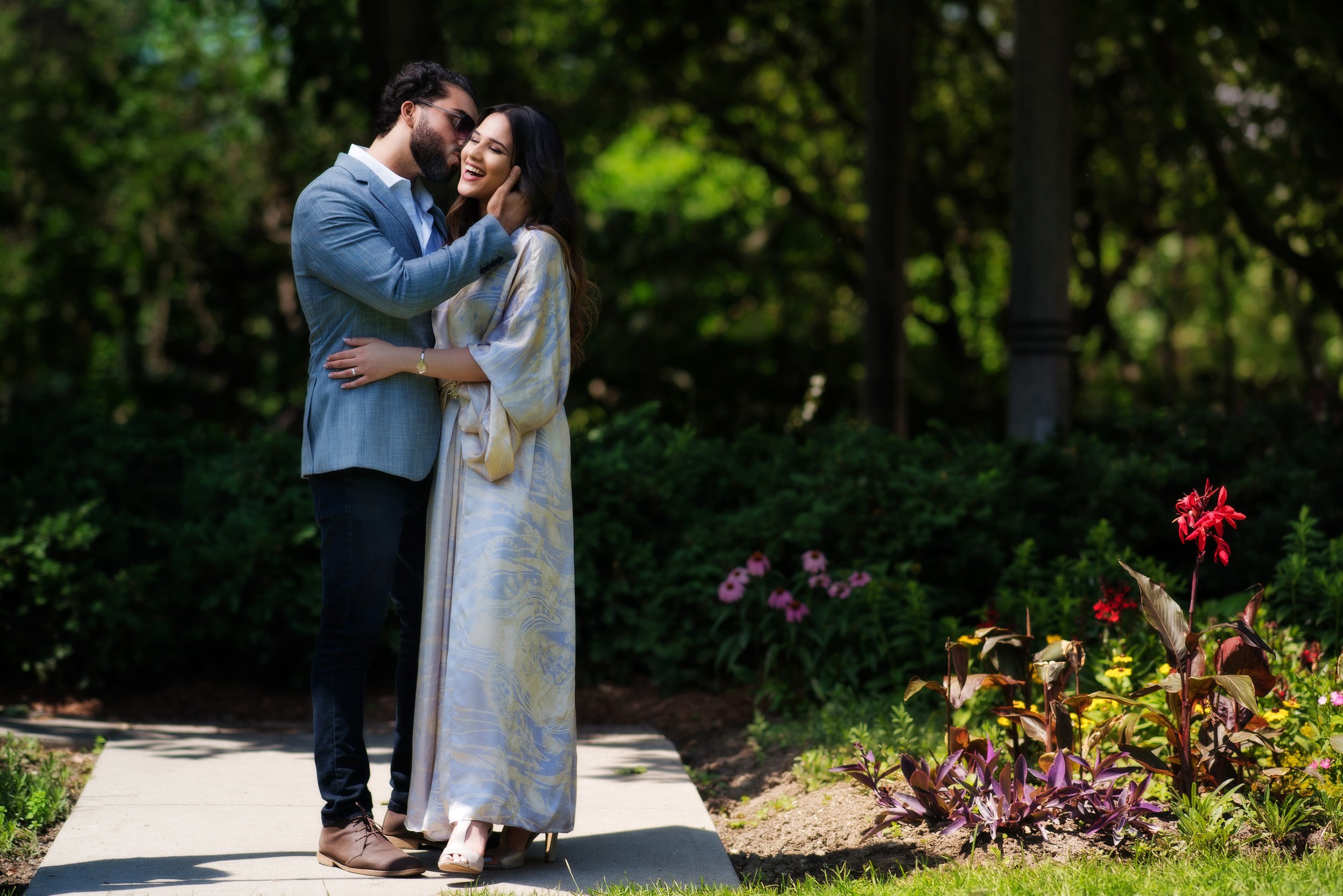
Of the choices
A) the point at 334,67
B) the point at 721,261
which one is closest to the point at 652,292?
the point at 721,261

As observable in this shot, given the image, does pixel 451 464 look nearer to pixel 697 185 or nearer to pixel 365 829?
pixel 365 829

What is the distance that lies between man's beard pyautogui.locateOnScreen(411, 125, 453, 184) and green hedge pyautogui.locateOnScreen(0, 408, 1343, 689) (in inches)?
92.7

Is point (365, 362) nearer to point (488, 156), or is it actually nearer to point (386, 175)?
point (386, 175)

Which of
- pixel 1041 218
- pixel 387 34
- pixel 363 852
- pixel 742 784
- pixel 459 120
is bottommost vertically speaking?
pixel 742 784

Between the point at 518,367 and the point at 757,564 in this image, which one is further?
the point at 757,564

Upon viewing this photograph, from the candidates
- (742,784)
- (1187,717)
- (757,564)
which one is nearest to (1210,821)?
(1187,717)

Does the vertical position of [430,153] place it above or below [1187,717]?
above

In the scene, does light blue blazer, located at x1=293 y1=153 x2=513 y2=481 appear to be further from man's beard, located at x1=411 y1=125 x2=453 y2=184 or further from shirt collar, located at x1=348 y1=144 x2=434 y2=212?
man's beard, located at x1=411 y1=125 x2=453 y2=184

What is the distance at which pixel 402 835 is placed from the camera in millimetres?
3426

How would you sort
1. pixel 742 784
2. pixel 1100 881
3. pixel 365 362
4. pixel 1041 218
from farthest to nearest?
pixel 1041 218
pixel 742 784
pixel 365 362
pixel 1100 881

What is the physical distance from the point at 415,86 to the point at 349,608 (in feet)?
4.45

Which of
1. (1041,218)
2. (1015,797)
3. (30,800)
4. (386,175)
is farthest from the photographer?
(1041,218)

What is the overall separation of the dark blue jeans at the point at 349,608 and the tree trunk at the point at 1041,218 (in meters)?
4.04

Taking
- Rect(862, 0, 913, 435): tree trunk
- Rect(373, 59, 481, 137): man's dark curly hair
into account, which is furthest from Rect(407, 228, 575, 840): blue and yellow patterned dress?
Rect(862, 0, 913, 435): tree trunk
